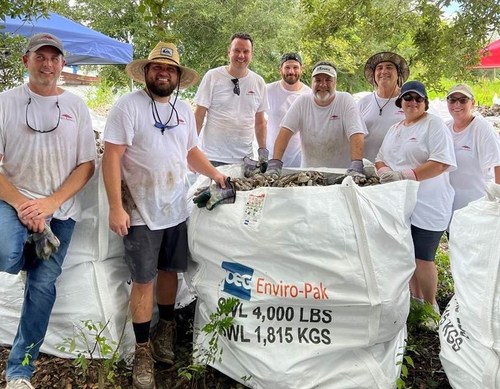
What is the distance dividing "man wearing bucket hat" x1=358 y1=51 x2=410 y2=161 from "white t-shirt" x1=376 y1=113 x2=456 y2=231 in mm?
245

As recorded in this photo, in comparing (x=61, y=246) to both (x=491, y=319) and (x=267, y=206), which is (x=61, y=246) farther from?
(x=491, y=319)

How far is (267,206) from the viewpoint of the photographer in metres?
2.39

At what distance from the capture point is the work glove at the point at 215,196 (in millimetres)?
2502

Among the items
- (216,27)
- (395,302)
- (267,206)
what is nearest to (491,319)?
(395,302)

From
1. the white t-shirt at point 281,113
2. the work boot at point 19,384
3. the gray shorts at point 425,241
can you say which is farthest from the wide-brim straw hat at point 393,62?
the work boot at point 19,384

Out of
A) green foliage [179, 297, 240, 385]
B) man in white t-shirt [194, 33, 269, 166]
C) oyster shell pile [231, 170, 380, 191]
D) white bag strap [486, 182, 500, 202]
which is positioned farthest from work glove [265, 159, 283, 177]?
white bag strap [486, 182, 500, 202]

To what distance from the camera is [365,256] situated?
2.26 m

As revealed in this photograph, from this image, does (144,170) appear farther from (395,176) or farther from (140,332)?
(395,176)

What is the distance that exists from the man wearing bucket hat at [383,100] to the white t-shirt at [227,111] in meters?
A: 0.88

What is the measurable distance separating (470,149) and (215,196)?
1.71 meters

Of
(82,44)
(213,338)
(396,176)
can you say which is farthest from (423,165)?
(82,44)

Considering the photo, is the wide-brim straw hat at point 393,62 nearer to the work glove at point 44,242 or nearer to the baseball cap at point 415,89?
the baseball cap at point 415,89

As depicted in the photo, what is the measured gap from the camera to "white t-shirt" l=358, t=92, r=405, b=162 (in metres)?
3.29

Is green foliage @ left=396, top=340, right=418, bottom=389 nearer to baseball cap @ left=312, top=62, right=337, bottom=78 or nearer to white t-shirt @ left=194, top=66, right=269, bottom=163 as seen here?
baseball cap @ left=312, top=62, right=337, bottom=78
